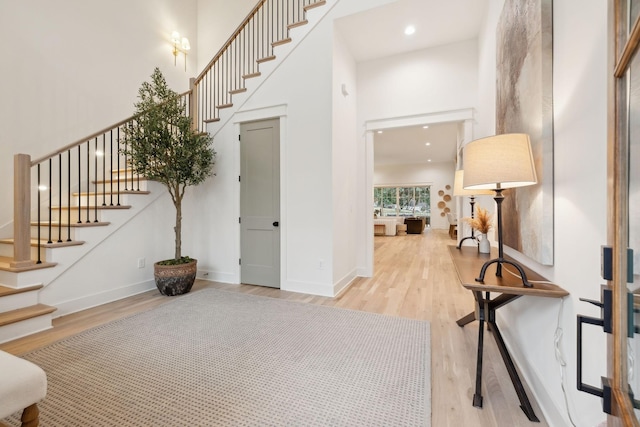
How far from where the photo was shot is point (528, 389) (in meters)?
1.74

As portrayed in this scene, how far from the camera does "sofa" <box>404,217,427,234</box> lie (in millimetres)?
11461

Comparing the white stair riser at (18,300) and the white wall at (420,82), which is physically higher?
the white wall at (420,82)

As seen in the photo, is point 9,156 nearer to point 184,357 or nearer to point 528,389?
point 184,357

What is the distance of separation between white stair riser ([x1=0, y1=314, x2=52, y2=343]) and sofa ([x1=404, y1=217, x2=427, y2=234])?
11.1 metres

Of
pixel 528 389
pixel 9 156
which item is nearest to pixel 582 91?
pixel 528 389

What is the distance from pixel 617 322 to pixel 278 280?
3.54 meters

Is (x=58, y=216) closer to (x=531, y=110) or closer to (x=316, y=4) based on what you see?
(x=316, y=4)

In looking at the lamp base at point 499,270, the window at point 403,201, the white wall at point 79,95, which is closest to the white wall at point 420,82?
the lamp base at point 499,270

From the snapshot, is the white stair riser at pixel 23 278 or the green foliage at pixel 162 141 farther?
the green foliage at pixel 162 141

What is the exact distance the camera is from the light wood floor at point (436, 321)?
157 centimetres

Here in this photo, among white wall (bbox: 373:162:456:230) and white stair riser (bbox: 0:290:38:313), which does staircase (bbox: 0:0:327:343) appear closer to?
white stair riser (bbox: 0:290:38:313)

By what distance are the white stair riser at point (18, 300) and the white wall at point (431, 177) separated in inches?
452

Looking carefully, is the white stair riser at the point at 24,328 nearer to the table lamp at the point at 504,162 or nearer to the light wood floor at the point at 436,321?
the light wood floor at the point at 436,321

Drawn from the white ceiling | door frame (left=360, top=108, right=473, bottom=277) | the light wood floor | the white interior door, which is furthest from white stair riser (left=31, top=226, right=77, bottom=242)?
the white ceiling
